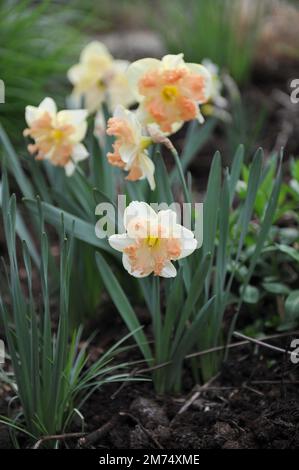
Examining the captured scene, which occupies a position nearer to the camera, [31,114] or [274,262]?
[31,114]

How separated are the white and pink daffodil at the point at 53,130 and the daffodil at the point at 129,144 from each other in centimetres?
27

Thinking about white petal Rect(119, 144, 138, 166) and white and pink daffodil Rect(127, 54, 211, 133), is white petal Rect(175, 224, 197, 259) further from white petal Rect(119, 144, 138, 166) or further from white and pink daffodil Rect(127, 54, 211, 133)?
white and pink daffodil Rect(127, 54, 211, 133)

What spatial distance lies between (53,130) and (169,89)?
1.15ft

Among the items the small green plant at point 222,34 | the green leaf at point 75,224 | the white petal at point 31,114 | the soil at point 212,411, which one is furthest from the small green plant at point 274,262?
the small green plant at point 222,34

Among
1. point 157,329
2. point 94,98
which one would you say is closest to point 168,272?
point 157,329

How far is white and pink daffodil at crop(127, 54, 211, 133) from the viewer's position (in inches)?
64.1

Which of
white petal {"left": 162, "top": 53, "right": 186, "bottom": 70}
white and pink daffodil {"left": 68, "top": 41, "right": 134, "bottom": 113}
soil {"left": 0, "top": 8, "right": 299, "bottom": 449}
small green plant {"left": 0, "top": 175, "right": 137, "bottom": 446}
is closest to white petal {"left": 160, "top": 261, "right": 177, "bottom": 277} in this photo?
small green plant {"left": 0, "top": 175, "right": 137, "bottom": 446}

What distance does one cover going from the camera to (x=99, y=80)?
7.49ft

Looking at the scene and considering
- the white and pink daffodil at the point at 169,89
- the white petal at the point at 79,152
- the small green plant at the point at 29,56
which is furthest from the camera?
the small green plant at the point at 29,56

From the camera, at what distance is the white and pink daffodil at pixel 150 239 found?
139 cm

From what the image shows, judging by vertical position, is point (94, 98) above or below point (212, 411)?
above

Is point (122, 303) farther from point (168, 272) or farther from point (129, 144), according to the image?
point (129, 144)

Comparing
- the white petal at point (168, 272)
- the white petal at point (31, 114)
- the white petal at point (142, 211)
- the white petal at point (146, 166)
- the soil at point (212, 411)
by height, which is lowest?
the soil at point (212, 411)

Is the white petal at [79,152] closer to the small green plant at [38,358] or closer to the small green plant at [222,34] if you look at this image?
the small green plant at [38,358]
